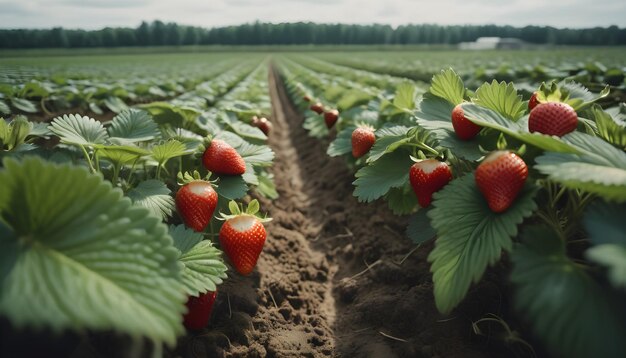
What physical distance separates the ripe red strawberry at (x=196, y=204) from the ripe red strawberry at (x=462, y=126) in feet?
3.30

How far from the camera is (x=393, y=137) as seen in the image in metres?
1.82

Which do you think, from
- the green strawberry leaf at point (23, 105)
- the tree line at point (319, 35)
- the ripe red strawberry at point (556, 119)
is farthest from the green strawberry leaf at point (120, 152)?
the tree line at point (319, 35)

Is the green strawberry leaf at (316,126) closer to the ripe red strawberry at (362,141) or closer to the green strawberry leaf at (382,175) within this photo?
Answer: the ripe red strawberry at (362,141)

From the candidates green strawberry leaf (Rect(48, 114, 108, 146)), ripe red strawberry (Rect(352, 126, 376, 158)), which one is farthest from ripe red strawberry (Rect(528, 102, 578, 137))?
green strawberry leaf (Rect(48, 114, 108, 146))

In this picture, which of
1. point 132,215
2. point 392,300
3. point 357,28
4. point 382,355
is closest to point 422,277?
point 392,300

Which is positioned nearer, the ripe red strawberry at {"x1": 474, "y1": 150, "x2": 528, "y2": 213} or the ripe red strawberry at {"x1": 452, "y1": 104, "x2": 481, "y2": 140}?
the ripe red strawberry at {"x1": 474, "y1": 150, "x2": 528, "y2": 213}

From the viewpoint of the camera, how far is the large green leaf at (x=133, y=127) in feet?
5.70

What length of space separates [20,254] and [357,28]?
81565 mm

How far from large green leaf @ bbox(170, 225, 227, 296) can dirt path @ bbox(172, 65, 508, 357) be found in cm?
34

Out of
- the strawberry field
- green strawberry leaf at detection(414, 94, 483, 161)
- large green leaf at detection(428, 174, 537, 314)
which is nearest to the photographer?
the strawberry field

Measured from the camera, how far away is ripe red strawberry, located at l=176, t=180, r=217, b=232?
1504mm

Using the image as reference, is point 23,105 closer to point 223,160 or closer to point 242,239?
point 223,160

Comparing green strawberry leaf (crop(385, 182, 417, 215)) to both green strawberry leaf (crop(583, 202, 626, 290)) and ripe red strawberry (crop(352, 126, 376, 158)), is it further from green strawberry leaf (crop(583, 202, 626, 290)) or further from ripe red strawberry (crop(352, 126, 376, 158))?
green strawberry leaf (crop(583, 202, 626, 290))

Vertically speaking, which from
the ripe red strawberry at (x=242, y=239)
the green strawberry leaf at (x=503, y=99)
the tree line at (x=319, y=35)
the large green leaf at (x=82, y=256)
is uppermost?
the tree line at (x=319, y=35)
